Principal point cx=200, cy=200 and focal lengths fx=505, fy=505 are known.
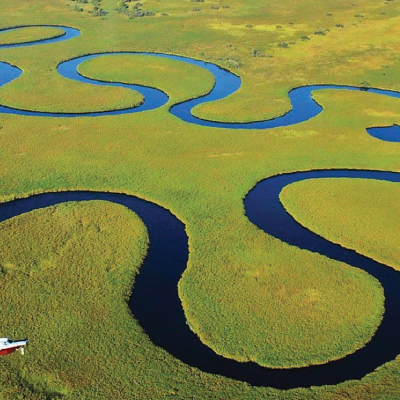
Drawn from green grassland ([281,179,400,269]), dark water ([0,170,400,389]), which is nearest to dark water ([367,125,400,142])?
dark water ([0,170,400,389])

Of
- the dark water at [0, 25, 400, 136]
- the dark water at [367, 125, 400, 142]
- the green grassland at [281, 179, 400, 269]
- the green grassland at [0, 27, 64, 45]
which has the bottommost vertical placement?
the green grassland at [0, 27, 64, 45]

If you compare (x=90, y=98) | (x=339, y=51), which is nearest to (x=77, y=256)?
(x=90, y=98)

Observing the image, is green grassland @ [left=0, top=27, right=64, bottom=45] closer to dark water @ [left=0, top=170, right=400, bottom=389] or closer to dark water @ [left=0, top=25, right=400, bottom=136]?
dark water @ [left=0, top=25, right=400, bottom=136]

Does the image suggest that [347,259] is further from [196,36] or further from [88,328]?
[196,36]

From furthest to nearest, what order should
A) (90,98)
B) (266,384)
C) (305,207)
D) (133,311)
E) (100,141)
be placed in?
(90,98)
(100,141)
(305,207)
(133,311)
(266,384)

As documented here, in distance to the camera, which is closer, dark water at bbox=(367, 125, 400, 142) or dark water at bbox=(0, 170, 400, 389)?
dark water at bbox=(0, 170, 400, 389)

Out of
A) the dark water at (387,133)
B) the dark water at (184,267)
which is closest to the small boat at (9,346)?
the dark water at (184,267)
